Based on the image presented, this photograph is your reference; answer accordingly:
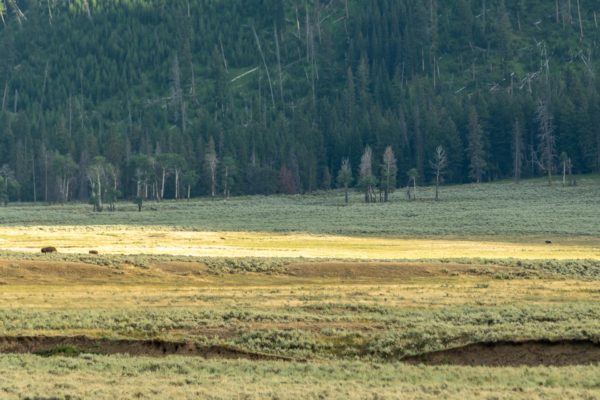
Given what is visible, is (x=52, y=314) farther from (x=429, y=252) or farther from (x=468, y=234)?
(x=468, y=234)

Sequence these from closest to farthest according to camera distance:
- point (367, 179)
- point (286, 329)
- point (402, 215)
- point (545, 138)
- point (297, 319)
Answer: point (286, 329) < point (297, 319) < point (402, 215) < point (367, 179) < point (545, 138)

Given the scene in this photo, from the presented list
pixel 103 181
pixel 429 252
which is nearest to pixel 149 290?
pixel 429 252

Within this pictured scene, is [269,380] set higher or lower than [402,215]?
lower

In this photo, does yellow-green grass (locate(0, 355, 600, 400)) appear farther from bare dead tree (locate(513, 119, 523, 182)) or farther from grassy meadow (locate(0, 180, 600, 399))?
bare dead tree (locate(513, 119, 523, 182))

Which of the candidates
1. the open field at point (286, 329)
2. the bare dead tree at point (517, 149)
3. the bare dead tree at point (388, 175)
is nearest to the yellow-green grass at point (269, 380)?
the open field at point (286, 329)

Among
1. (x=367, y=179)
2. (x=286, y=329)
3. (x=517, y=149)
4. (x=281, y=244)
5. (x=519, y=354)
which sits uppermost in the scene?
(x=517, y=149)

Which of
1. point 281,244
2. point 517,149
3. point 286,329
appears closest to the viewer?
point 286,329

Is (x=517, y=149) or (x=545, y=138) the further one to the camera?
(x=545, y=138)

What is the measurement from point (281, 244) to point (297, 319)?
4359 cm

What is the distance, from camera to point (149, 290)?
48.0m

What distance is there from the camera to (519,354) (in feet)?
106

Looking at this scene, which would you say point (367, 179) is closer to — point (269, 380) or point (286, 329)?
point (286, 329)

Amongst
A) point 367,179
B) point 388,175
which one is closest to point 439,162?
point 388,175

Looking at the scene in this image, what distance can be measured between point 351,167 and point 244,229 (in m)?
90.7
